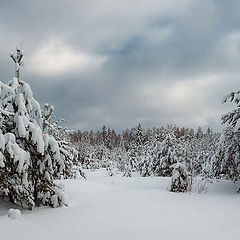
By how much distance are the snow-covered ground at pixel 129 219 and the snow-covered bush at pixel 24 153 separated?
0.37 m

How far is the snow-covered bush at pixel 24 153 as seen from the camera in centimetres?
515

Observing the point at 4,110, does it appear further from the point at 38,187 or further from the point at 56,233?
the point at 56,233

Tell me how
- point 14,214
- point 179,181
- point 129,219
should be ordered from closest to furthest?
point 129,219 < point 14,214 < point 179,181

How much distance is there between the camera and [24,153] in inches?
202

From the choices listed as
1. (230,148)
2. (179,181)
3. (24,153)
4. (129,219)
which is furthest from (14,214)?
(230,148)

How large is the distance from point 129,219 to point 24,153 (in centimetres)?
245

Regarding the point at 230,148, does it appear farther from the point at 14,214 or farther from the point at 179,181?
the point at 14,214

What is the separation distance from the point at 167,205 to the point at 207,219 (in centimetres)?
123

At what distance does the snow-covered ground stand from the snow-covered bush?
1.21ft

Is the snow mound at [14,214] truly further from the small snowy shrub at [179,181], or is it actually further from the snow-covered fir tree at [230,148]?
the snow-covered fir tree at [230,148]

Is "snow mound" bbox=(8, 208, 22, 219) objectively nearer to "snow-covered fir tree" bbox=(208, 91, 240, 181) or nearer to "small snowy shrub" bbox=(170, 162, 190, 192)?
"small snowy shrub" bbox=(170, 162, 190, 192)

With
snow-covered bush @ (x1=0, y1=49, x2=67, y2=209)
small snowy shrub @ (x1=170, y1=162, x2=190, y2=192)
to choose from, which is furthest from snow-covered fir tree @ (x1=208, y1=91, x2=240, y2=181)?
snow-covered bush @ (x1=0, y1=49, x2=67, y2=209)

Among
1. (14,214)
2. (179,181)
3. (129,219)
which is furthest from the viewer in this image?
(179,181)

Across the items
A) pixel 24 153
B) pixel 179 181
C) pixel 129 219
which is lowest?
pixel 129 219
